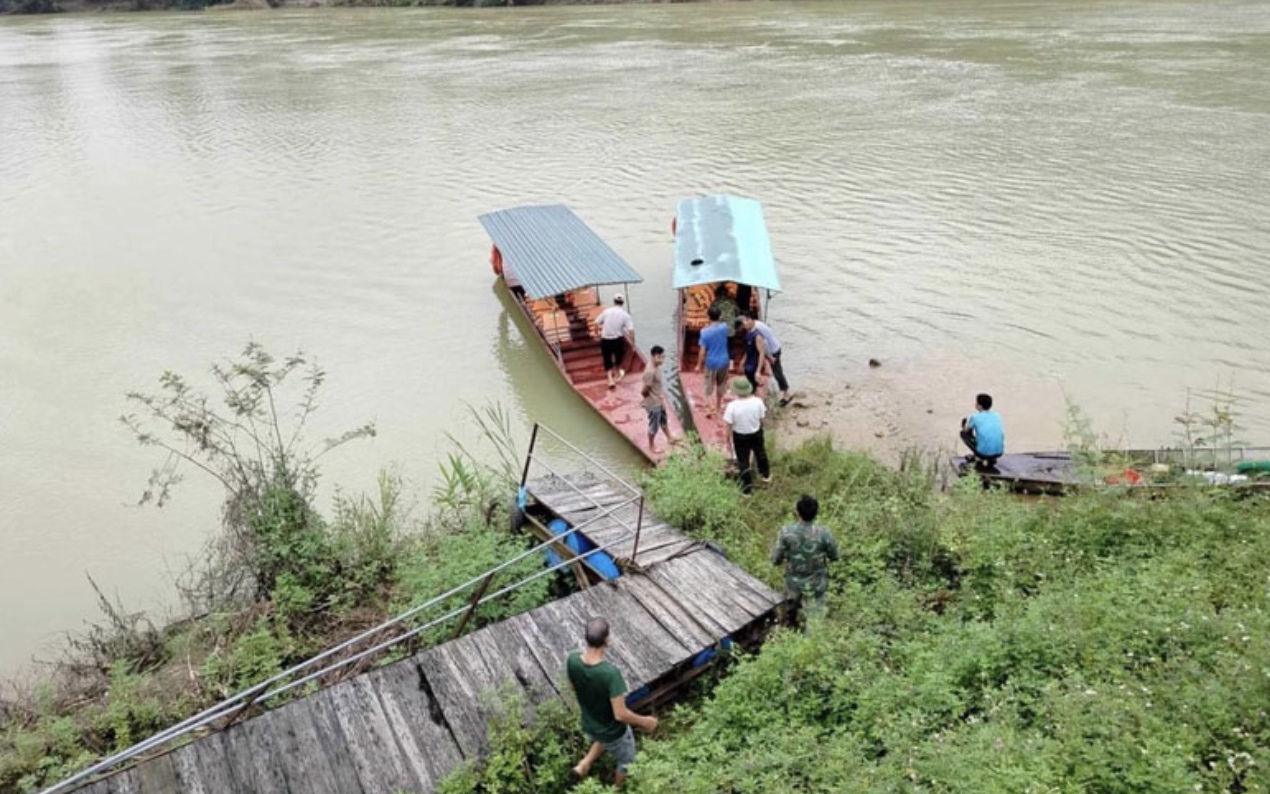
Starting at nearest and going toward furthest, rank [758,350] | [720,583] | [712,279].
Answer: [720,583]
[758,350]
[712,279]

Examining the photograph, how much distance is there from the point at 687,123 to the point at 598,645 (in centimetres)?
2473

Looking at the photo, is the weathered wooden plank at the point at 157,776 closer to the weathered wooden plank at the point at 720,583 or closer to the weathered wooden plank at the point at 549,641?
the weathered wooden plank at the point at 549,641

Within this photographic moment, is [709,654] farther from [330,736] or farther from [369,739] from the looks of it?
[330,736]

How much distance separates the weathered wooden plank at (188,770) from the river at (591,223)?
405 cm

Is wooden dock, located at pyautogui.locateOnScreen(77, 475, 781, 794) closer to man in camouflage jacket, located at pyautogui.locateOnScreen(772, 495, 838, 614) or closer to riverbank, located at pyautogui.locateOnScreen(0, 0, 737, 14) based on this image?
man in camouflage jacket, located at pyautogui.locateOnScreen(772, 495, 838, 614)

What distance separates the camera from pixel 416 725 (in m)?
6.00

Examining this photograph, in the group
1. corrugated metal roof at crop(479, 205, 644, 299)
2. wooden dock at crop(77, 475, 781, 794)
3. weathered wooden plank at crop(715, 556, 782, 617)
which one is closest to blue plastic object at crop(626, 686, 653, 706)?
wooden dock at crop(77, 475, 781, 794)

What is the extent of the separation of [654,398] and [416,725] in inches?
207

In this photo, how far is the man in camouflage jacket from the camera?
6.47 metres

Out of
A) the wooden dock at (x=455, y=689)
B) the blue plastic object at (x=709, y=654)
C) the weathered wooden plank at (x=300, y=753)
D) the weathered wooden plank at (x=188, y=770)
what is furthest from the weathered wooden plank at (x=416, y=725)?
the blue plastic object at (x=709, y=654)

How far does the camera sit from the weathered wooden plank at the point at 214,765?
5562 millimetres

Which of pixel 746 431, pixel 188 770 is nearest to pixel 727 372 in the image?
pixel 746 431

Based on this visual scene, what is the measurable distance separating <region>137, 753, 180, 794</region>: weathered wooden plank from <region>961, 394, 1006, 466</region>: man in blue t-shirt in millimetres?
7802

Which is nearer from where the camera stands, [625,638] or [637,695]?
[637,695]
